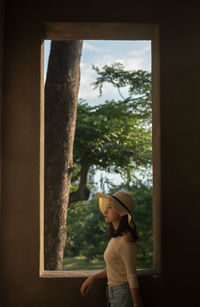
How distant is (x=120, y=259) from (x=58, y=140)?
360cm

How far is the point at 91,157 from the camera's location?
32.6ft

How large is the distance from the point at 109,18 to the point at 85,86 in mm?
11051

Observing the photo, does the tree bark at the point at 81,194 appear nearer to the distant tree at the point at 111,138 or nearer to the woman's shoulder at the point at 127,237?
the distant tree at the point at 111,138

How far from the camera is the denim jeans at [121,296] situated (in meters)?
2.16

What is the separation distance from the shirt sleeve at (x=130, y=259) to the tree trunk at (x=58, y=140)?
10.7 feet

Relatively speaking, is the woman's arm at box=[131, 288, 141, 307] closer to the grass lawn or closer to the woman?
the woman

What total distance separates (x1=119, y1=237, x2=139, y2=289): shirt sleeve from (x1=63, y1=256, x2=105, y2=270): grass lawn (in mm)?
11874

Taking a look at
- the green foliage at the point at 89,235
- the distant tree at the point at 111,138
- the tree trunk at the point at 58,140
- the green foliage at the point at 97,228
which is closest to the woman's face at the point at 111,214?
the tree trunk at the point at 58,140

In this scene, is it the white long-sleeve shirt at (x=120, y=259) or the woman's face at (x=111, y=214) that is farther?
the woman's face at (x=111, y=214)

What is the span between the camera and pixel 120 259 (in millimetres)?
2186

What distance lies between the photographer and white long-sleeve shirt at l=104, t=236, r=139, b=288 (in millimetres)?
2119

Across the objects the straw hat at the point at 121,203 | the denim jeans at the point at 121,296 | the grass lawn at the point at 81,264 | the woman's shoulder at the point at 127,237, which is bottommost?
→ the grass lawn at the point at 81,264
